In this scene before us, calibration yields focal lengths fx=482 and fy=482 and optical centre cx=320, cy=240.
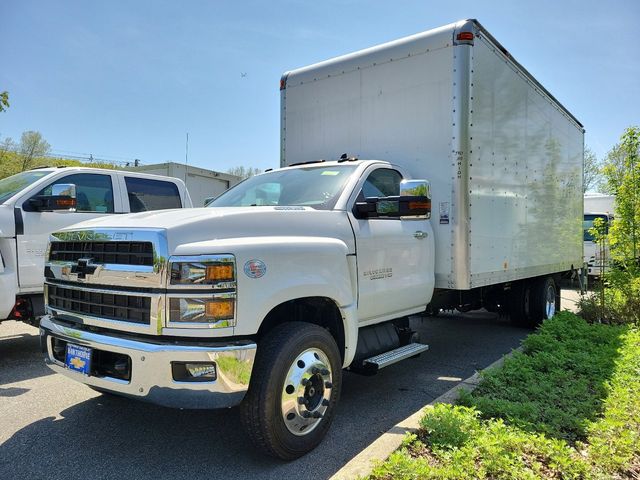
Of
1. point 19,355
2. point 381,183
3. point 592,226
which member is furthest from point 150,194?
point 592,226

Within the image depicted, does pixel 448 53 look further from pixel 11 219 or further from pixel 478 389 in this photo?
pixel 11 219

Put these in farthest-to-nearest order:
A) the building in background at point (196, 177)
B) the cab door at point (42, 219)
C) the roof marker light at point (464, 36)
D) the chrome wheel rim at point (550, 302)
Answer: the building in background at point (196, 177) → the chrome wheel rim at point (550, 302) → the cab door at point (42, 219) → the roof marker light at point (464, 36)

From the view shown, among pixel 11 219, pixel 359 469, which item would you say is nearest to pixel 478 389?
pixel 359 469

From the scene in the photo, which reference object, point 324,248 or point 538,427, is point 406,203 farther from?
point 538,427

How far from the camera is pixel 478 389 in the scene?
4270 mm

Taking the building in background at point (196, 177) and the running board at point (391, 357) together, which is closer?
the running board at point (391, 357)

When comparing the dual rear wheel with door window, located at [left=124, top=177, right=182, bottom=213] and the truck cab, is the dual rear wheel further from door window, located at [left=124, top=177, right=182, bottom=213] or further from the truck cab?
door window, located at [left=124, top=177, right=182, bottom=213]

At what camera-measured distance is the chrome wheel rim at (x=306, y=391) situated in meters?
3.11

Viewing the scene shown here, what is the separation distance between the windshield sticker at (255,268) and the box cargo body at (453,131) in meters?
2.50

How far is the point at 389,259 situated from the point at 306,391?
1.48 meters

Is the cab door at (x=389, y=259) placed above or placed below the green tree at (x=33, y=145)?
below

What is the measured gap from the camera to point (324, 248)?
348 cm

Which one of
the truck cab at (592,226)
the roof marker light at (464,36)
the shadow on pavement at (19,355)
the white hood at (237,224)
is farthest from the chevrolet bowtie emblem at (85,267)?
the truck cab at (592,226)

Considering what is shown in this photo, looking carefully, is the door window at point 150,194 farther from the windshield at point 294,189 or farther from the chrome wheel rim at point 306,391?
the chrome wheel rim at point 306,391
